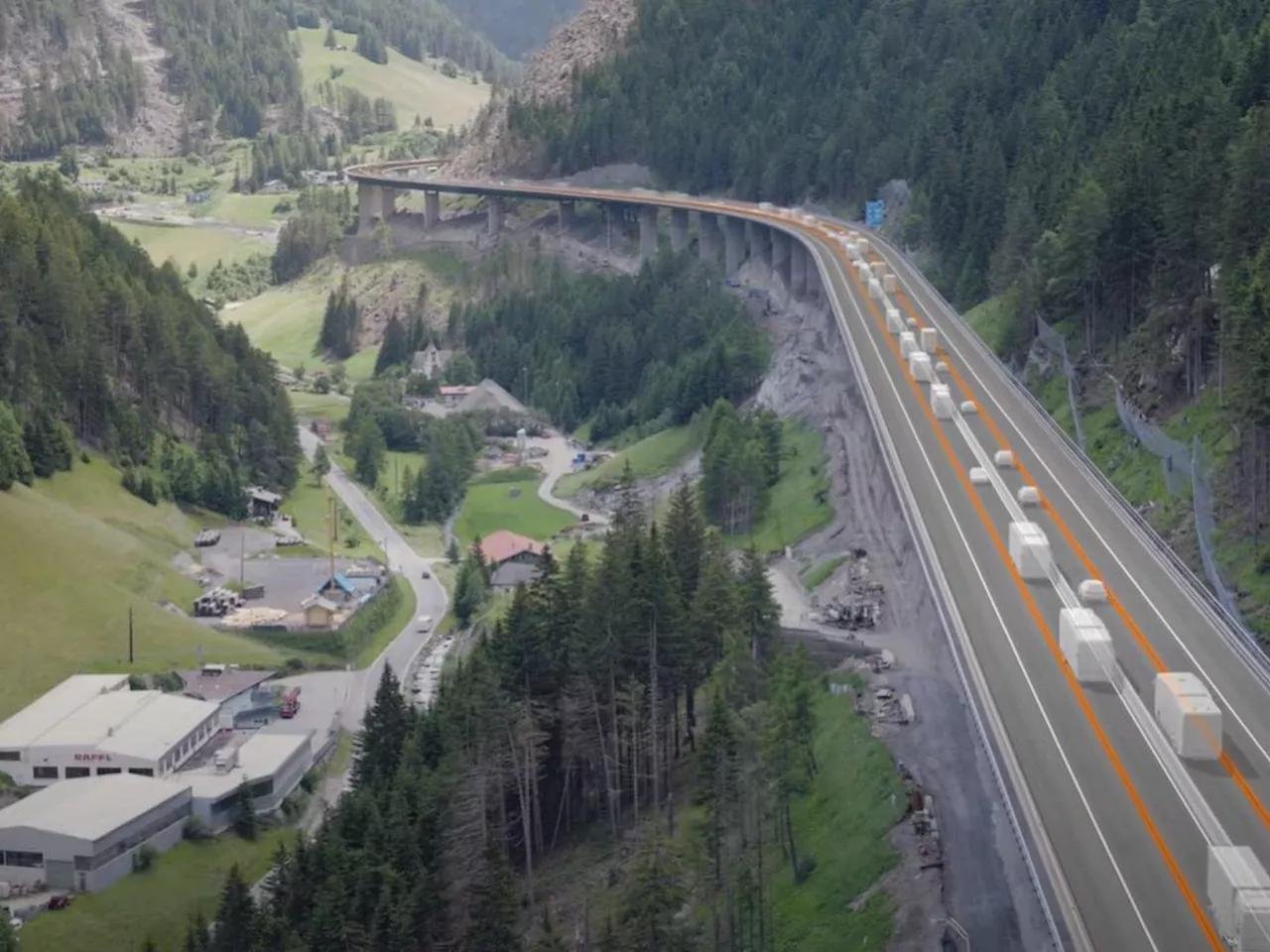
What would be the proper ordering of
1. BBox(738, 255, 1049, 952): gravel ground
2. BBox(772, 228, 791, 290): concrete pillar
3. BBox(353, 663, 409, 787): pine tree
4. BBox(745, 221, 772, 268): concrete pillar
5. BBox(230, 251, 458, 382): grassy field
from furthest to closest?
1. BBox(230, 251, 458, 382): grassy field
2. BBox(745, 221, 772, 268): concrete pillar
3. BBox(772, 228, 791, 290): concrete pillar
4. BBox(353, 663, 409, 787): pine tree
5. BBox(738, 255, 1049, 952): gravel ground

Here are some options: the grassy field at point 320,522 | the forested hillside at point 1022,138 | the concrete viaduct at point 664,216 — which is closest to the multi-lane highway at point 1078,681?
the forested hillside at point 1022,138

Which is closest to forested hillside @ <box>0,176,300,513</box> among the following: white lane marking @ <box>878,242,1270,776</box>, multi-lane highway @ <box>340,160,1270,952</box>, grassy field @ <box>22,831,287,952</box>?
grassy field @ <box>22,831,287,952</box>

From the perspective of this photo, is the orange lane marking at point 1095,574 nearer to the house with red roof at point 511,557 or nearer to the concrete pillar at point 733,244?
the house with red roof at point 511,557

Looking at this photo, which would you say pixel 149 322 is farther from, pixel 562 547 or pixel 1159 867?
pixel 1159 867


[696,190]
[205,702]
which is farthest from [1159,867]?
[696,190]

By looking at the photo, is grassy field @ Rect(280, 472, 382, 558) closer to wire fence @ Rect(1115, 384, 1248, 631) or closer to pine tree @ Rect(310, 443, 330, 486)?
pine tree @ Rect(310, 443, 330, 486)

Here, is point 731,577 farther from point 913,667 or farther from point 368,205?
point 368,205
